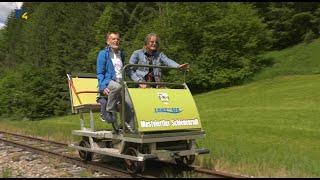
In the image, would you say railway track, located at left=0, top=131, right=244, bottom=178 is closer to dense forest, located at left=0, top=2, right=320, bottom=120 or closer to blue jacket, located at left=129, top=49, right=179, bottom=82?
blue jacket, located at left=129, top=49, right=179, bottom=82

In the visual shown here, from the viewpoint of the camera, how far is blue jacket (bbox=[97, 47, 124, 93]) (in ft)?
33.6

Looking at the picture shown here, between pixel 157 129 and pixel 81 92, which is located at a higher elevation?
pixel 81 92

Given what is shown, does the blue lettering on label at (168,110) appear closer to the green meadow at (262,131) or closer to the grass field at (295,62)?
the green meadow at (262,131)

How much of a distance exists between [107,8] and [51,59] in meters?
10.8

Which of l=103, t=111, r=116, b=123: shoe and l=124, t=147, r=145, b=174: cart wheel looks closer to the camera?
l=124, t=147, r=145, b=174: cart wheel

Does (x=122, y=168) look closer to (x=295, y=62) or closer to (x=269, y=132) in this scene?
→ (x=269, y=132)

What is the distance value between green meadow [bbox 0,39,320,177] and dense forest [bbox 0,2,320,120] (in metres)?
10.1

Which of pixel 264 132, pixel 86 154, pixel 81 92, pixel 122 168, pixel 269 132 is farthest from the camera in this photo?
pixel 264 132

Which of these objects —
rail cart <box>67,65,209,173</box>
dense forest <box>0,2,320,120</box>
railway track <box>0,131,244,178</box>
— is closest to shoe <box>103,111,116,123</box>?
rail cart <box>67,65,209,173</box>

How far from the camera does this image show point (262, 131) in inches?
851

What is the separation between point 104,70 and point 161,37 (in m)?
46.4

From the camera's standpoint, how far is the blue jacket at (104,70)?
33.6 feet

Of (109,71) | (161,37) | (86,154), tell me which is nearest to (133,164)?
(109,71)

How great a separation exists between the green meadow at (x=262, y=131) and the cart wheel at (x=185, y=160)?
0.33 m
